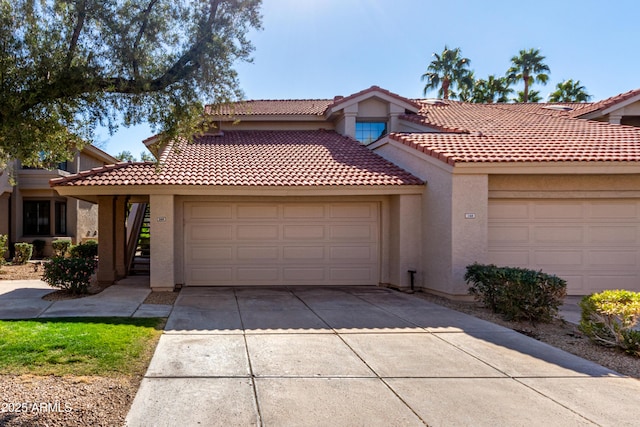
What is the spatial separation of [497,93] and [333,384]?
3218cm

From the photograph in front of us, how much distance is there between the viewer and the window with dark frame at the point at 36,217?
19266 millimetres

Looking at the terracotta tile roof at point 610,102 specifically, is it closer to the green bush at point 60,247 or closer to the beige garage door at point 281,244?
the beige garage door at point 281,244

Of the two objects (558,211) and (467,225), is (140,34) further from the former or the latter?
(558,211)

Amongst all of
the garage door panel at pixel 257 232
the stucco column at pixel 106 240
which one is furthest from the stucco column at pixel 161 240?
the stucco column at pixel 106 240

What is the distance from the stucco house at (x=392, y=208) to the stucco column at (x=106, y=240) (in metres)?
0.04

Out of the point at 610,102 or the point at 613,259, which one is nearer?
the point at 613,259

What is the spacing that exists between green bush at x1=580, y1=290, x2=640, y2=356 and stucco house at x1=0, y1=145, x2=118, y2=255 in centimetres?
1860

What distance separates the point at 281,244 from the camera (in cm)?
1203

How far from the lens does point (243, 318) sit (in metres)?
8.02

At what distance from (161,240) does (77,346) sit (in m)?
5.24

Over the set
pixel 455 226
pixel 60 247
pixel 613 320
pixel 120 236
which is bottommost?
pixel 613 320

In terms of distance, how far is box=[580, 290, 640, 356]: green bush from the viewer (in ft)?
20.8

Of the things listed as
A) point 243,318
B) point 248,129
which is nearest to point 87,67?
point 243,318

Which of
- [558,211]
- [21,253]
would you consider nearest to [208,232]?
[558,211]
